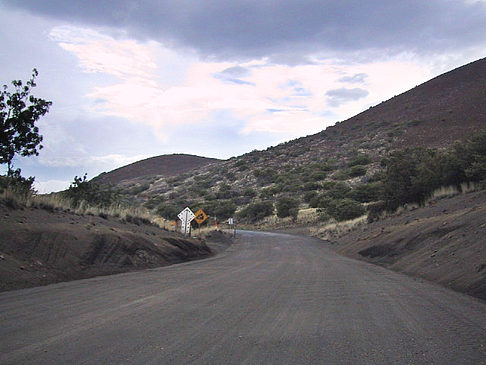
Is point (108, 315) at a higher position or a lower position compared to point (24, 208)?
lower

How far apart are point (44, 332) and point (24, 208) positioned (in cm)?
1226

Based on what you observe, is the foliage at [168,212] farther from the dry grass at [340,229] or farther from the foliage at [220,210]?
the dry grass at [340,229]

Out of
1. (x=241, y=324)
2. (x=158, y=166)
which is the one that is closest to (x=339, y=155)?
(x=158, y=166)

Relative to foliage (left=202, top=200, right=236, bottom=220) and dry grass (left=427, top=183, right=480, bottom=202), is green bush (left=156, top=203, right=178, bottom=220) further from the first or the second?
dry grass (left=427, top=183, right=480, bottom=202)

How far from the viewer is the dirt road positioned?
205 inches

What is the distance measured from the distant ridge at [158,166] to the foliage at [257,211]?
63.4m

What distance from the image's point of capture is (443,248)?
592 inches

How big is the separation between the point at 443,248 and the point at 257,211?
179 ft

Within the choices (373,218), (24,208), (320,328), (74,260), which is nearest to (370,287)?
(320,328)

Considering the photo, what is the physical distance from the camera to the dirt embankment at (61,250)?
11820mm

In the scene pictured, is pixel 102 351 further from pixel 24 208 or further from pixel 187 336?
pixel 24 208

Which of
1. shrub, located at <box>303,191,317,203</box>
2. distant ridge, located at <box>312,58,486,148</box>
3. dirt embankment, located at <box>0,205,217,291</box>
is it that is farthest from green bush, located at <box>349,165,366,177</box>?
dirt embankment, located at <box>0,205,217,291</box>

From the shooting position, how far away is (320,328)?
6508 mm

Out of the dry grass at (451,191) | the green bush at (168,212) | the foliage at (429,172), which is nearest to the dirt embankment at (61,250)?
the dry grass at (451,191)
